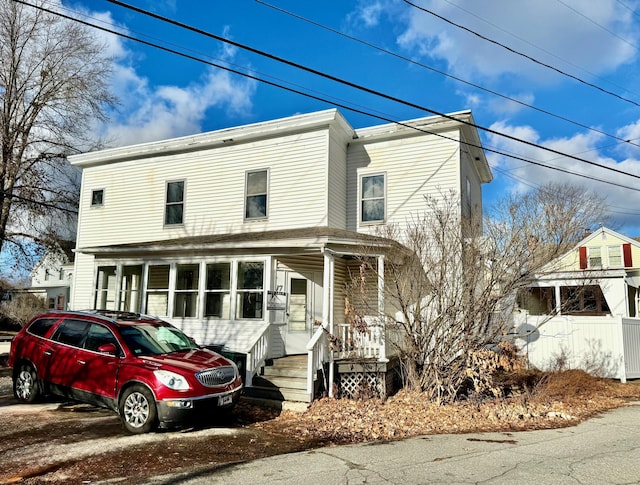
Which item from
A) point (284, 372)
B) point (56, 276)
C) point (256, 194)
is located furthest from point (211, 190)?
point (56, 276)

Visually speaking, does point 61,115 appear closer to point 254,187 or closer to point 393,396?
point 254,187

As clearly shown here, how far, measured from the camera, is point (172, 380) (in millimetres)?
6969

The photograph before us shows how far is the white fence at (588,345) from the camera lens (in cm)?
1186

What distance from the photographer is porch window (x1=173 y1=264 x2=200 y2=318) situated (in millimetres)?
12273

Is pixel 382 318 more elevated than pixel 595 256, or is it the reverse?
pixel 595 256

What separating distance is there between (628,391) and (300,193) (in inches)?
379

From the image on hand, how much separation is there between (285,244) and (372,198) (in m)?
4.31

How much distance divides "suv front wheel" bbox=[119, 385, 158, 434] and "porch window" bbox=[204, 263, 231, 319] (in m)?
4.76

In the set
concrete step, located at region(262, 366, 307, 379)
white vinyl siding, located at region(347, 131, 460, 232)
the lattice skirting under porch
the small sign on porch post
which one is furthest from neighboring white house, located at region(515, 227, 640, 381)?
the small sign on porch post

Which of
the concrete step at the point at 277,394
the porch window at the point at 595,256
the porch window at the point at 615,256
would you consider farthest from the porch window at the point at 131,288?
the porch window at the point at 615,256

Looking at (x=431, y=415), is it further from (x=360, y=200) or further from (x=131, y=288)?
(x=131, y=288)

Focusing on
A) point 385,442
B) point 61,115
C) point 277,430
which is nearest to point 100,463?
point 277,430

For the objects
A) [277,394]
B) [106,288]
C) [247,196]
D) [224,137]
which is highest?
[224,137]

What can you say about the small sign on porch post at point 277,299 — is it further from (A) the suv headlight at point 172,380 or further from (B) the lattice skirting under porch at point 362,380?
(A) the suv headlight at point 172,380
